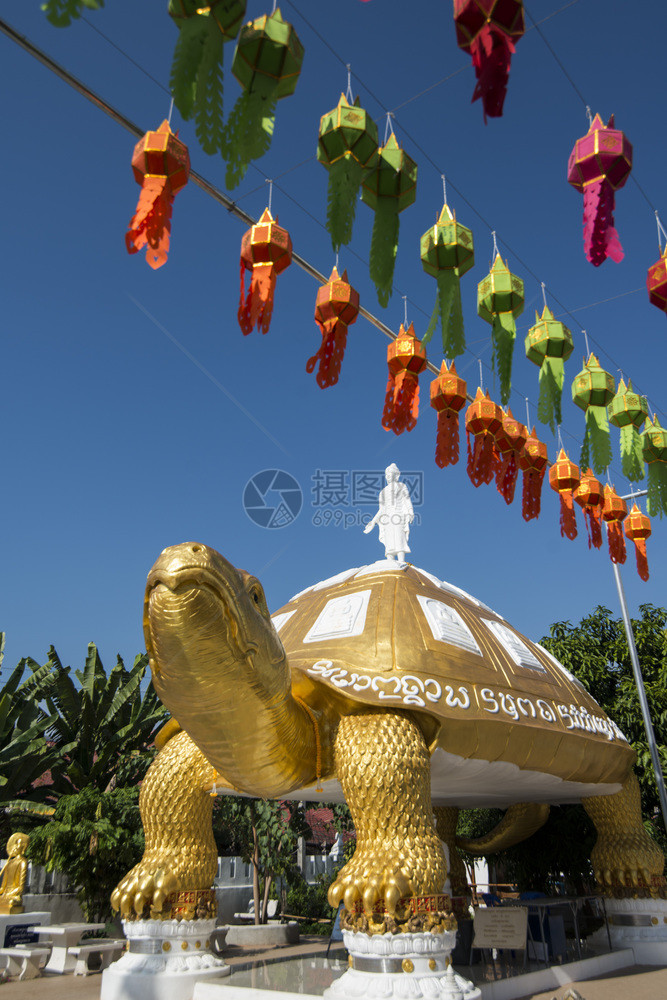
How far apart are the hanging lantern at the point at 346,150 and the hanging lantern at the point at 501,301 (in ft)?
5.16

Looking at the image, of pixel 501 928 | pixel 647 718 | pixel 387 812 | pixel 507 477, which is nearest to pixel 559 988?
pixel 501 928

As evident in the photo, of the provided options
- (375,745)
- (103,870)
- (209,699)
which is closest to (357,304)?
(209,699)

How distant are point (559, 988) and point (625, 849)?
225 centimetres

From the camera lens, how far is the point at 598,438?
574 centimetres

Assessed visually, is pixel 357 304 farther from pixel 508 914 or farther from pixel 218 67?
pixel 508 914

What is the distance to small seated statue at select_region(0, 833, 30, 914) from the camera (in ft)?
31.2

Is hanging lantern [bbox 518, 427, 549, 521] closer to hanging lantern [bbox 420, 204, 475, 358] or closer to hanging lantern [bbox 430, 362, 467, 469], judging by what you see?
hanging lantern [bbox 430, 362, 467, 469]

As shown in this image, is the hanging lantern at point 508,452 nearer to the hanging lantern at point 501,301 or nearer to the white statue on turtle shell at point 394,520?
the hanging lantern at point 501,301

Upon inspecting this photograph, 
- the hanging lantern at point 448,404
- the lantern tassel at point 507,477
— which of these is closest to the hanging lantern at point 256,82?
the hanging lantern at point 448,404

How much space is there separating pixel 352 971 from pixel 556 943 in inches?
175

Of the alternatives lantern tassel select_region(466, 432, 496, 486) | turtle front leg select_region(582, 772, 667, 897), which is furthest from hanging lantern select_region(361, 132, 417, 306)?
turtle front leg select_region(582, 772, 667, 897)

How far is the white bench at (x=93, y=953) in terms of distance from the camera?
27.4 ft

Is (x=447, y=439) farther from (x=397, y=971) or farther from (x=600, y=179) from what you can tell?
(x=397, y=971)

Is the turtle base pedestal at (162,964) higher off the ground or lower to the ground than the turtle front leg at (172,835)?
lower
